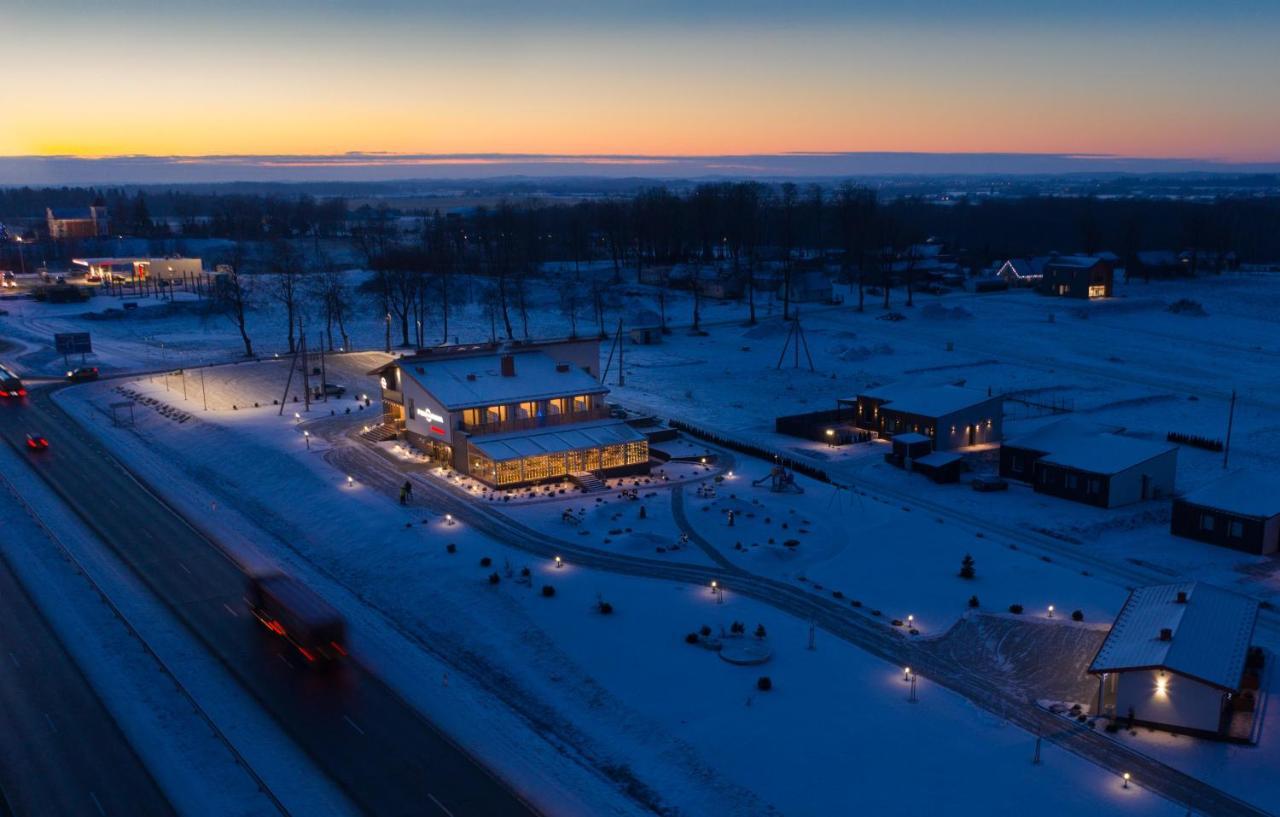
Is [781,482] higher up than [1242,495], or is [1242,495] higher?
[1242,495]

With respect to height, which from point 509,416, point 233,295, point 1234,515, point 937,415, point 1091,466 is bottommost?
Result: point 1234,515

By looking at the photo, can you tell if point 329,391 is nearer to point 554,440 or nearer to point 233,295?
point 554,440

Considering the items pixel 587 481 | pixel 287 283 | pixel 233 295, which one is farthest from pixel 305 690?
pixel 233 295

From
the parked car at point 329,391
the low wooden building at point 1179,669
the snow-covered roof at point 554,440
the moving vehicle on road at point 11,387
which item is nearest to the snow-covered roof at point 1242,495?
the low wooden building at point 1179,669

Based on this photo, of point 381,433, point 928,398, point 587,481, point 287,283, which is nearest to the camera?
point 587,481

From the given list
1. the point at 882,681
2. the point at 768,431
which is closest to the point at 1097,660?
the point at 882,681

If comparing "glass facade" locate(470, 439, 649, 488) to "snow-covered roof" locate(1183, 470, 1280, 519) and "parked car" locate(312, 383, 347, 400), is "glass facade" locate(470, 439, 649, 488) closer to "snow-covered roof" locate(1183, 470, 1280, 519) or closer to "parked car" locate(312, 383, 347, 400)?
"parked car" locate(312, 383, 347, 400)

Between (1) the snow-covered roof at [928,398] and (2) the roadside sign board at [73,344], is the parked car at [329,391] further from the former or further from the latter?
(1) the snow-covered roof at [928,398]
